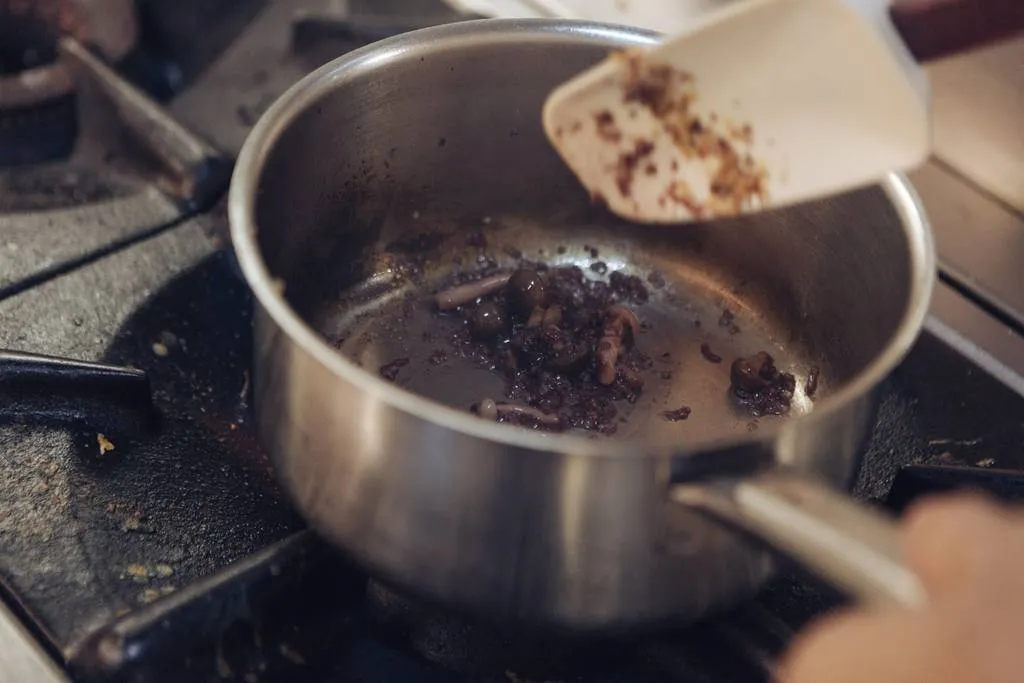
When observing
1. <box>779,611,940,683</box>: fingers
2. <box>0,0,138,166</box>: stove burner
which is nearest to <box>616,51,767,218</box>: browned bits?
<box>779,611,940,683</box>: fingers

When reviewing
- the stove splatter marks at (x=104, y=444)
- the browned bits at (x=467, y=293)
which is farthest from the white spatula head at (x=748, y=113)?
the stove splatter marks at (x=104, y=444)

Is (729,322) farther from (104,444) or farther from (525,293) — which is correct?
(104,444)

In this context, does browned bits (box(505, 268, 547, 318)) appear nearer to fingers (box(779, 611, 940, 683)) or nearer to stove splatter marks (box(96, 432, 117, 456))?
stove splatter marks (box(96, 432, 117, 456))

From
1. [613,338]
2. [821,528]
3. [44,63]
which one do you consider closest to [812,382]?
[613,338]

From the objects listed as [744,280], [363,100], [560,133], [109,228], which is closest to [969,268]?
[744,280]

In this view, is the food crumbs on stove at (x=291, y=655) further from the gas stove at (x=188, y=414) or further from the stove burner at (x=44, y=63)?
the stove burner at (x=44, y=63)

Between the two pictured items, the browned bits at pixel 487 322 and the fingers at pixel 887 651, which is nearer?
the fingers at pixel 887 651

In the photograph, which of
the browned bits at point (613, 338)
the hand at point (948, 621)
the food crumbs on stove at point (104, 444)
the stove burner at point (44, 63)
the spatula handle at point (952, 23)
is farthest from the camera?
the stove burner at point (44, 63)
